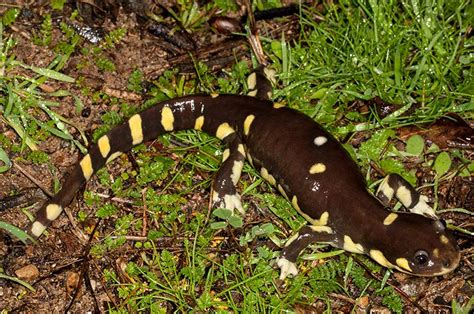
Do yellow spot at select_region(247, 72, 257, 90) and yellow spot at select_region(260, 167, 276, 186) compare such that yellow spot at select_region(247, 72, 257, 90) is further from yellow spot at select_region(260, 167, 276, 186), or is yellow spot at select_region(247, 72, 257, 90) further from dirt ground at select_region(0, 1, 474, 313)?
yellow spot at select_region(260, 167, 276, 186)

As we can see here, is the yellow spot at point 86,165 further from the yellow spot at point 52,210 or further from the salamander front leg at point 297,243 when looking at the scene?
the salamander front leg at point 297,243

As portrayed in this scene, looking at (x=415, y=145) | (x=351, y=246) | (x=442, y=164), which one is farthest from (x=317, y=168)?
(x=442, y=164)

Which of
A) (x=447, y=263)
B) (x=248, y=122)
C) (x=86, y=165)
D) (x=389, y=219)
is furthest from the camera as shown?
(x=248, y=122)

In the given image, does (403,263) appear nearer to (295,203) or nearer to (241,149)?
(295,203)

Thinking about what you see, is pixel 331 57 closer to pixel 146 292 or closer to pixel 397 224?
→ pixel 397 224

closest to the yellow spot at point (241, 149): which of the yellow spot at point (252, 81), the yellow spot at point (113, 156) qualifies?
the yellow spot at point (252, 81)

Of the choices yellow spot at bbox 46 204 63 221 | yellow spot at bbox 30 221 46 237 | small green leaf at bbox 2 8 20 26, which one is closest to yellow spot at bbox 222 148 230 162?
yellow spot at bbox 46 204 63 221
